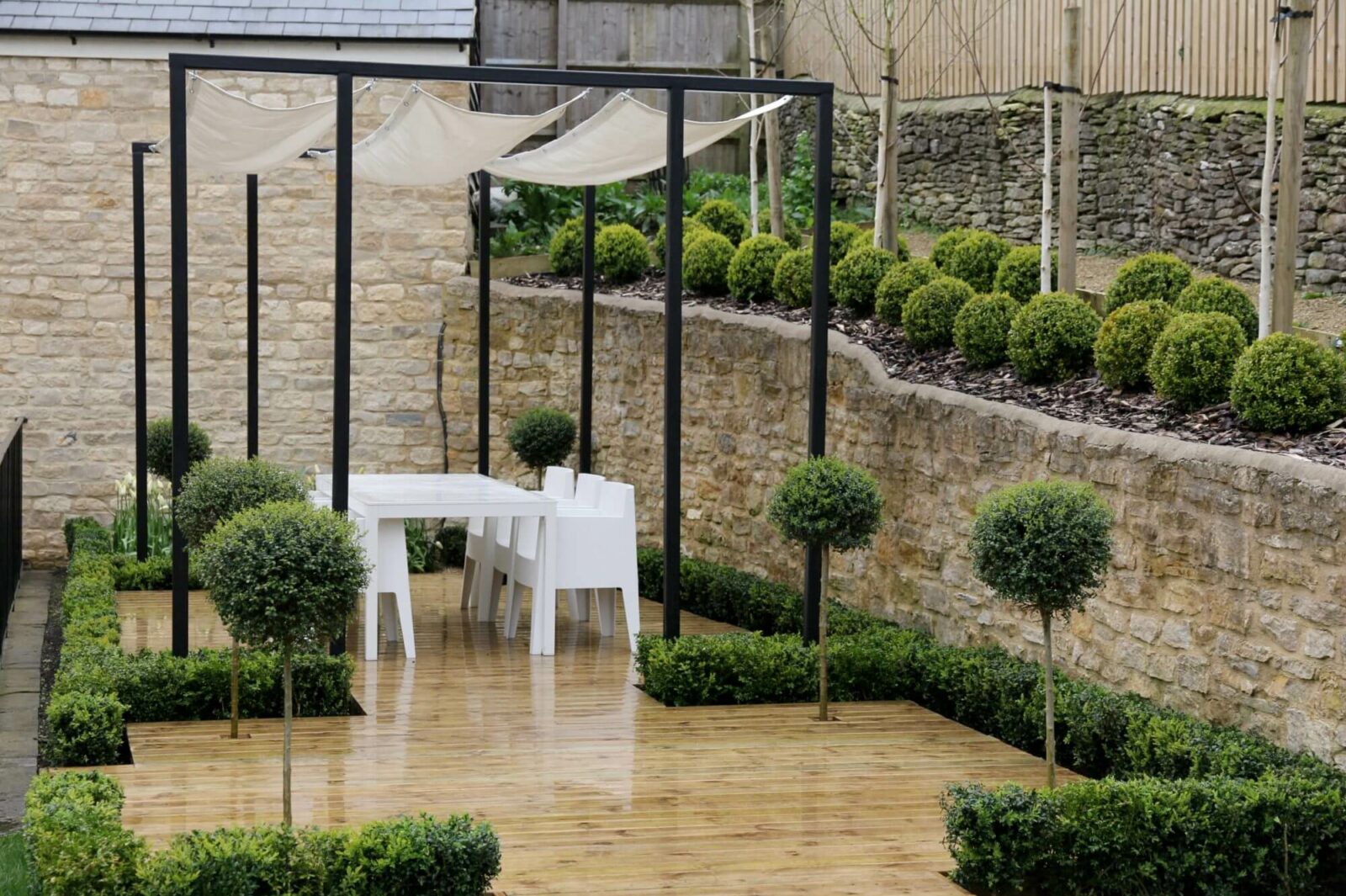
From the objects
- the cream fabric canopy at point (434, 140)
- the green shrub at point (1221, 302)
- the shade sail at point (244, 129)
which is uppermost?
the shade sail at point (244, 129)

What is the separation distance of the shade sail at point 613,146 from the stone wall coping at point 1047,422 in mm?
1108

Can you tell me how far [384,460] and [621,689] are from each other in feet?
19.3

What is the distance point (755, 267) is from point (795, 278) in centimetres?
62

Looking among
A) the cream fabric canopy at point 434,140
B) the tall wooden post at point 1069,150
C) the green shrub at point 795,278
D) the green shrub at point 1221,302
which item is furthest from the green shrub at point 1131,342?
the green shrub at point 795,278

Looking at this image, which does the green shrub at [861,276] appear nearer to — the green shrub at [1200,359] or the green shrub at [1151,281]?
the green shrub at [1151,281]

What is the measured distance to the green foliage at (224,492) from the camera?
6.73 metres

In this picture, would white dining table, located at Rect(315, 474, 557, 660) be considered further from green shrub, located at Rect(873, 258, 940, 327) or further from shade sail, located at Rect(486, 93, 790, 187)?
green shrub, located at Rect(873, 258, 940, 327)

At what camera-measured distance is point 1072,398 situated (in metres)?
7.49

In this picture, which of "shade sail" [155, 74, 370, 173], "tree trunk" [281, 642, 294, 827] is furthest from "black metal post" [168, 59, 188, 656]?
"tree trunk" [281, 642, 294, 827]

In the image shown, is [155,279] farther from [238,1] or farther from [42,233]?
[238,1]

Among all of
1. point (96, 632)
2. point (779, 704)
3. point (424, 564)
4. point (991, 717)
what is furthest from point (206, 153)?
point (991, 717)

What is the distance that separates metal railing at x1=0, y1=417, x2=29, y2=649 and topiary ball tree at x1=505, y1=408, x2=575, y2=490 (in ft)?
10.7

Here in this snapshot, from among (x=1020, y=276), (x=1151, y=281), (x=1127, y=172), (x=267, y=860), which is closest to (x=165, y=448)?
(x=1020, y=276)

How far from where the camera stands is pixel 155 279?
12609 millimetres
